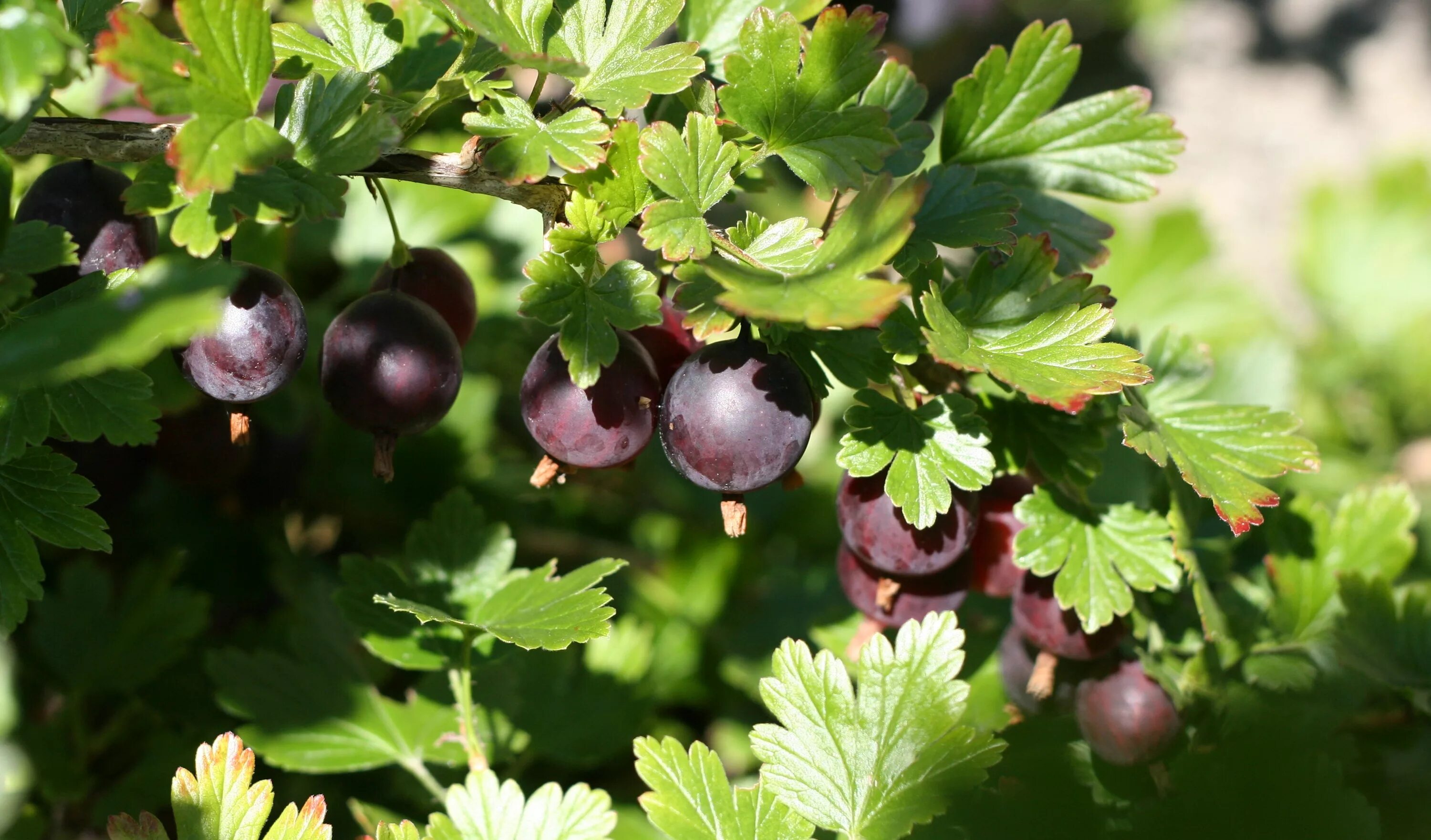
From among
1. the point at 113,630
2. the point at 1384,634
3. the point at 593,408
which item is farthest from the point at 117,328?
the point at 1384,634

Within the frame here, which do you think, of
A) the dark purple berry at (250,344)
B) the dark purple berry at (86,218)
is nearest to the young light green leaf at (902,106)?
the dark purple berry at (250,344)

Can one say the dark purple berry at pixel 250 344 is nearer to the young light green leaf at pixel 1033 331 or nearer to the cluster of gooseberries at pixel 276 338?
the cluster of gooseberries at pixel 276 338

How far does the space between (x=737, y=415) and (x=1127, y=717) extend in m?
0.46

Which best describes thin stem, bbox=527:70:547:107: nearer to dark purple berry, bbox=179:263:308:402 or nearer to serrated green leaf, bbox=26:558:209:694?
dark purple berry, bbox=179:263:308:402

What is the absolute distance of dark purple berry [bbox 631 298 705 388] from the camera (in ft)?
2.80

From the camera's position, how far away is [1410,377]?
2.03 metres

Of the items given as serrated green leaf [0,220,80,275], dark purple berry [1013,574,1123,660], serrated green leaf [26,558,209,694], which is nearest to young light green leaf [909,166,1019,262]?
dark purple berry [1013,574,1123,660]

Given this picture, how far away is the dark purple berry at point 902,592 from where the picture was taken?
0.94 m

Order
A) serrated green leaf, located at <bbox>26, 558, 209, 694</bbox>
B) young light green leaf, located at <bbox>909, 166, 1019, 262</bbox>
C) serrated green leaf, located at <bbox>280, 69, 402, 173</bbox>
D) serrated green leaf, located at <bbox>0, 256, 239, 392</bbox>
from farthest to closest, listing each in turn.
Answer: serrated green leaf, located at <bbox>26, 558, 209, 694</bbox>, young light green leaf, located at <bbox>909, 166, 1019, 262</bbox>, serrated green leaf, located at <bbox>280, 69, 402, 173</bbox>, serrated green leaf, located at <bbox>0, 256, 239, 392</bbox>

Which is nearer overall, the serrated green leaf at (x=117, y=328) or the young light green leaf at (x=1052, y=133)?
the serrated green leaf at (x=117, y=328)

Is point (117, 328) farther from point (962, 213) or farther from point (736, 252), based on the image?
point (962, 213)

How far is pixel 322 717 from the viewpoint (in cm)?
101

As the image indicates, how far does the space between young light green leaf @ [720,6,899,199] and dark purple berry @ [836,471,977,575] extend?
25 centimetres

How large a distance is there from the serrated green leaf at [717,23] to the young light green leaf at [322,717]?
64 cm
